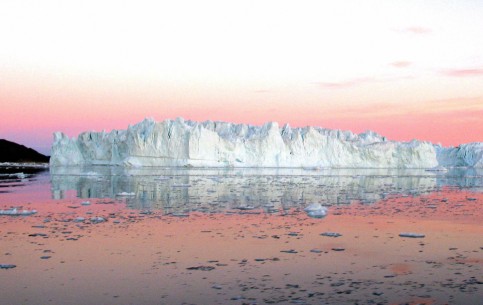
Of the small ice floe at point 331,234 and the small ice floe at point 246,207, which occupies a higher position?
the small ice floe at point 246,207

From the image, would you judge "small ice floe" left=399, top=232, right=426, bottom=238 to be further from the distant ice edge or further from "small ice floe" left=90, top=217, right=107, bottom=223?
the distant ice edge

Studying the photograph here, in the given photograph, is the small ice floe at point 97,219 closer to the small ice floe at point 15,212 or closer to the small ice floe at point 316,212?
the small ice floe at point 15,212

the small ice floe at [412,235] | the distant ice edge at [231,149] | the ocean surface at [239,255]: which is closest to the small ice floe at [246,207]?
the ocean surface at [239,255]

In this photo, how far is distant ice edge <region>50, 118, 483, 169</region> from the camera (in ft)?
153

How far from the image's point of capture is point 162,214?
1048 centimetres

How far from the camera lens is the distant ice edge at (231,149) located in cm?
4650

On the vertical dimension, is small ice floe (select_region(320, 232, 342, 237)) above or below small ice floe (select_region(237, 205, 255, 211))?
below

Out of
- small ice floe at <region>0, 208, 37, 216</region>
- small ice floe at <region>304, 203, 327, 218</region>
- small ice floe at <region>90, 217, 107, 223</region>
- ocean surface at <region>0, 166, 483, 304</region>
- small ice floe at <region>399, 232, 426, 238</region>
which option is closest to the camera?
ocean surface at <region>0, 166, 483, 304</region>

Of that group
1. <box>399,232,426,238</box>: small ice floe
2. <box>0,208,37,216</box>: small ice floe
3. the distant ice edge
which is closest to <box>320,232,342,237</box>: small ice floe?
<box>399,232,426,238</box>: small ice floe

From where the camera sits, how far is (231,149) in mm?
49625

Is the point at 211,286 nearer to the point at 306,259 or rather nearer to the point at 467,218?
the point at 306,259

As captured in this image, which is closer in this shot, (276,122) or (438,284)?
(438,284)

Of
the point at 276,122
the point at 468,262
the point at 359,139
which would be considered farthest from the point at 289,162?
the point at 468,262

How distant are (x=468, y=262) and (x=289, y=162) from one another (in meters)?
46.6
